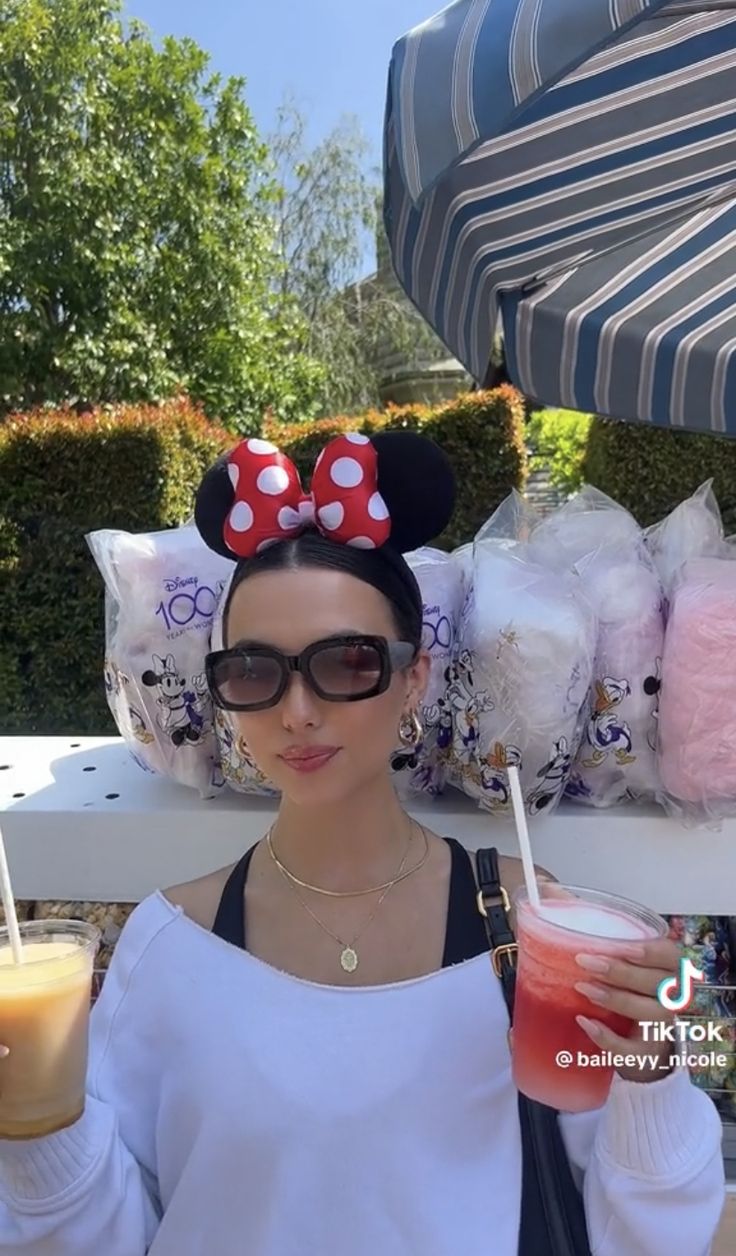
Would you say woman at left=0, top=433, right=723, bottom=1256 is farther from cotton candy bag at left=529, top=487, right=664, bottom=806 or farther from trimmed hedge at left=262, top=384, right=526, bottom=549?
trimmed hedge at left=262, top=384, right=526, bottom=549

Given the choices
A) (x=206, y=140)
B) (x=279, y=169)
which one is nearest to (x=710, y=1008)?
(x=206, y=140)

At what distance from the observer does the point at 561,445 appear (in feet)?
32.4

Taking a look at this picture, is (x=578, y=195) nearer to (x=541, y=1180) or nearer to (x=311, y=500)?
(x=311, y=500)

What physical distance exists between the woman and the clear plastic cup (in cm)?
6

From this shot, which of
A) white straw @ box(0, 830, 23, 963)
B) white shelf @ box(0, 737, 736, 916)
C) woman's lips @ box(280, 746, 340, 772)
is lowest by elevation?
white shelf @ box(0, 737, 736, 916)

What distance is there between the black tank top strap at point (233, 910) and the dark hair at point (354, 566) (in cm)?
39

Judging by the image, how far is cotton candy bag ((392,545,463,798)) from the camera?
1948mm

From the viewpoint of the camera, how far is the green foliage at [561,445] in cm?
900

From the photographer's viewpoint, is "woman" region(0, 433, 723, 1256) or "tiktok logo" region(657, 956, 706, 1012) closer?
"tiktok logo" region(657, 956, 706, 1012)

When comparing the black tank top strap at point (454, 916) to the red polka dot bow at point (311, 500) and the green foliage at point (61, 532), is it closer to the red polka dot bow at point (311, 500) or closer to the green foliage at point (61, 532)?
the red polka dot bow at point (311, 500)

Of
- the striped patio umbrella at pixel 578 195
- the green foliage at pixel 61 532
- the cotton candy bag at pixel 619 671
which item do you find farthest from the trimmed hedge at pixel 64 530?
the cotton candy bag at pixel 619 671

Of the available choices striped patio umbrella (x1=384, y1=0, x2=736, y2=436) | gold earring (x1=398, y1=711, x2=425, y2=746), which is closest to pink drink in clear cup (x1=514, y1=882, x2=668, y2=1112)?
gold earring (x1=398, y1=711, x2=425, y2=746)

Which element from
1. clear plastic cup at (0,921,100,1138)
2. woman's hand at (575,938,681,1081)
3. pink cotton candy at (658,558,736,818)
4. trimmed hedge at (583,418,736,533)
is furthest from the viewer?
trimmed hedge at (583,418,736,533)

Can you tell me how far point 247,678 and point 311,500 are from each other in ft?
1.14
